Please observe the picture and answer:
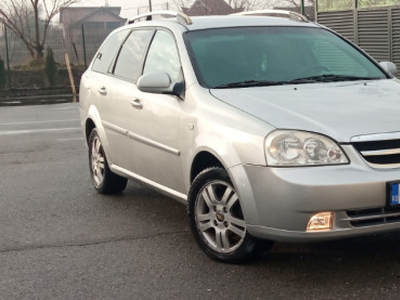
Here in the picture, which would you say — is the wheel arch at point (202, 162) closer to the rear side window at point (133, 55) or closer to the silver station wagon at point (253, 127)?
the silver station wagon at point (253, 127)

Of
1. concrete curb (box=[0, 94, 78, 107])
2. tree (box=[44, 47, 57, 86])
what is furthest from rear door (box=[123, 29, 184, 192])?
tree (box=[44, 47, 57, 86])

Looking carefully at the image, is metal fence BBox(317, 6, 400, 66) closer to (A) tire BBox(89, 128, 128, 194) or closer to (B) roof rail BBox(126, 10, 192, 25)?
(B) roof rail BBox(126, 10, 192, 25)

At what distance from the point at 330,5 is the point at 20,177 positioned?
40.3ft

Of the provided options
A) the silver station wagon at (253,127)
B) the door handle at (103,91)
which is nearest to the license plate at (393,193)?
the silver station wagon at (253,127)

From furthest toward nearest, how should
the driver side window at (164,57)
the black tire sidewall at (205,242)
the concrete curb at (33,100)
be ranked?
the concrete curb at (33,100), the driver side window at (164,57), the black tire sidewall at (205,242)

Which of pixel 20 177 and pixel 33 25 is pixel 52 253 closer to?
pixel 20 177

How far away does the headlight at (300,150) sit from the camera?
3701mm

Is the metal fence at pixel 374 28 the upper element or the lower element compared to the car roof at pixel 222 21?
lower

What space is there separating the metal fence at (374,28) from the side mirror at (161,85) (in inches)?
475

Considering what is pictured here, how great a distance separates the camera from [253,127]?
3912 millimetres

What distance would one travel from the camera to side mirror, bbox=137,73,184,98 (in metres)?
4.69

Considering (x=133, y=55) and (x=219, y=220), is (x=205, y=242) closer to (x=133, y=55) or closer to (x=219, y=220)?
(x=219, y=220)

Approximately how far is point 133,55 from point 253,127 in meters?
2.20

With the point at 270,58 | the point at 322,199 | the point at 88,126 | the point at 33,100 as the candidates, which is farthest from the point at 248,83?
the point at 33,100
